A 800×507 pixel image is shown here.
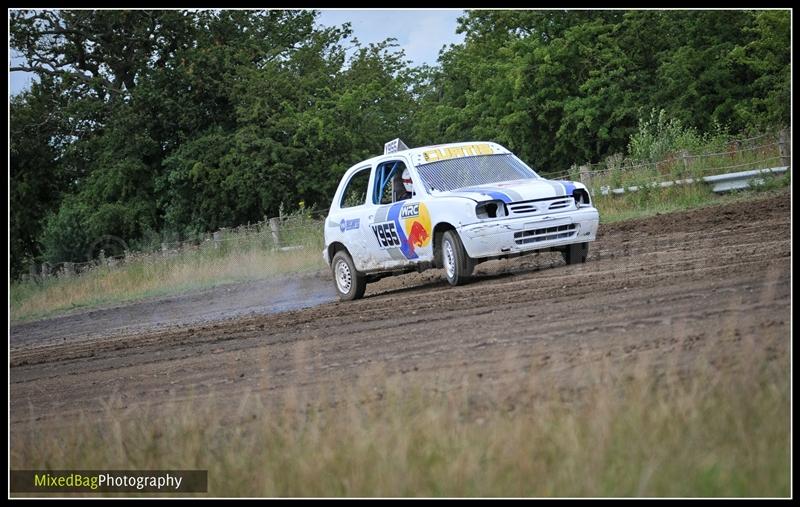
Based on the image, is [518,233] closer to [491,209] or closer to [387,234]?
[491,209]

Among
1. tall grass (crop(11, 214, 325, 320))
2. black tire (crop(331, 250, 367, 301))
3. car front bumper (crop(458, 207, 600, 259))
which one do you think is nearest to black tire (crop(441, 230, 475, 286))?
car front bumper (crop(458, 207, 600, 259))

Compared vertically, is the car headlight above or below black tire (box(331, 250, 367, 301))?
above

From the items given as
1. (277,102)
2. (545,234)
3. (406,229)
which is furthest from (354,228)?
(277,102)

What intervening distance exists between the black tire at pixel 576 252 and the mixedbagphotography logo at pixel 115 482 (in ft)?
26.8

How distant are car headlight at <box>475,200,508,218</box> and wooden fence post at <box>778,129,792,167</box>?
1053 centimetres

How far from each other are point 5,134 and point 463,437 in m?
6.37

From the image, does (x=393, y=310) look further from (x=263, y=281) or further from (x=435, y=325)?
(x=263, y=281)

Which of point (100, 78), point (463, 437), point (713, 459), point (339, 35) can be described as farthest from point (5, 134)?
point (339, 35)

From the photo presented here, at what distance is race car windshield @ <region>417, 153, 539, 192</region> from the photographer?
14.6 metres

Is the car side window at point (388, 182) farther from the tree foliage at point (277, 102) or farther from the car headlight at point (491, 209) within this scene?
the tree foliage at point (277, 102)

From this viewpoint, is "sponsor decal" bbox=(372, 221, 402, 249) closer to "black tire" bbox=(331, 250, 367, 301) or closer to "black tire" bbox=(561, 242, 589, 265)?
"black tire" bbox=(331, 250, 367, 301)

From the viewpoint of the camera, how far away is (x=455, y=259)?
46.2 ft

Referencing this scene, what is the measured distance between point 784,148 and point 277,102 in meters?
22.5

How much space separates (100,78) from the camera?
42625mm
